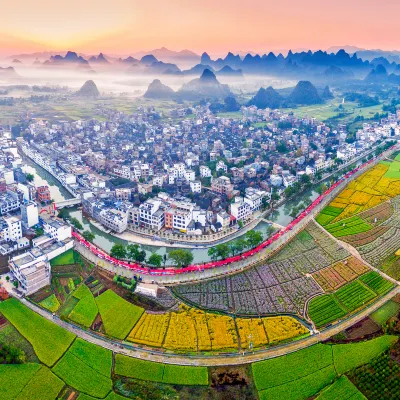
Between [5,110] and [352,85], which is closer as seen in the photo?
[5,110]

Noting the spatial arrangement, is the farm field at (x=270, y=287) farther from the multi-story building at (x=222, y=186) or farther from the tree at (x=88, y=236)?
the multi-story building at (x=222, y=186)

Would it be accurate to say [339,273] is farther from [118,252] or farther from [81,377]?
[81,377]

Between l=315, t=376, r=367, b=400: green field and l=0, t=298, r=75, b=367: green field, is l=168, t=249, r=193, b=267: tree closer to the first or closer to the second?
l=0, t=298, r=75, b=367: green field

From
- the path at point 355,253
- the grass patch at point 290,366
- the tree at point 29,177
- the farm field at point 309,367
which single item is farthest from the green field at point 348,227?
the tree at point 29,177

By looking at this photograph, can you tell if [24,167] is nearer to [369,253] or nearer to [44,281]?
[44,281]

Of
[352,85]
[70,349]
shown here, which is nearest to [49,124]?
[70,349]

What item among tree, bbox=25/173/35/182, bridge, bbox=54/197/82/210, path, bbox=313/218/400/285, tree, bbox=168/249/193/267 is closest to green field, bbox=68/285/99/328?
tree, bbox=168/249/193/267

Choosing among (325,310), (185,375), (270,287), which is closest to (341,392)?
(325,310)
